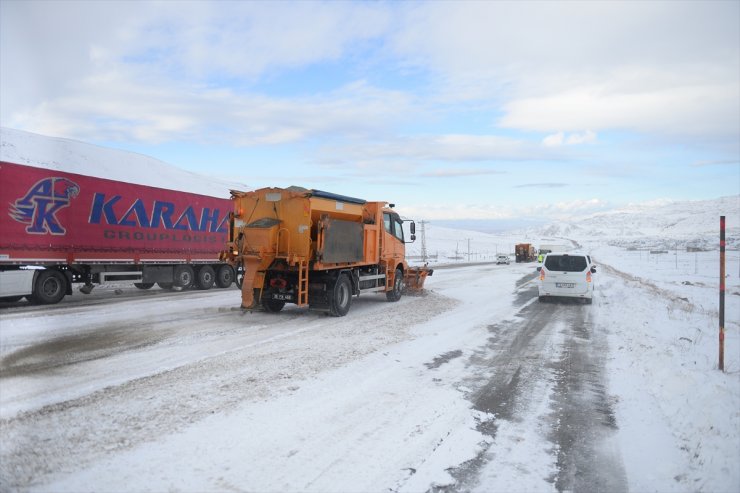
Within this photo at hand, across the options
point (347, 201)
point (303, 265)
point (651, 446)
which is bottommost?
point (651, 446)

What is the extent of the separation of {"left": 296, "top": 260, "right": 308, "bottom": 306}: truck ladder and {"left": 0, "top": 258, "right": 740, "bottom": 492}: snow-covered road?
125 cm

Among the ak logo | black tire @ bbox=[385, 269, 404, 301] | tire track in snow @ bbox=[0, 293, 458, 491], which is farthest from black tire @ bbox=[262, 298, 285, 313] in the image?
the ak logo

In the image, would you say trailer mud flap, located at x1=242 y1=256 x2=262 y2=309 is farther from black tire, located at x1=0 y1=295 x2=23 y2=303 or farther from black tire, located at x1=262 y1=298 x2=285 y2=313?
black tire, located at x1=0 y1=295 x2=23 y2=303

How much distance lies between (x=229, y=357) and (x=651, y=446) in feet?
18.6

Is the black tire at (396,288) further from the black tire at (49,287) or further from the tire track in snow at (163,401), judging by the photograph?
the black tire at (49,287)

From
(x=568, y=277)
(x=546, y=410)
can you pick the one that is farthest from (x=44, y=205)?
(x=568, y=277)

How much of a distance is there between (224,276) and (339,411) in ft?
52.9

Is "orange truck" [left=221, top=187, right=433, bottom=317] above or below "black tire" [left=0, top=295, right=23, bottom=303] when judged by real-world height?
above

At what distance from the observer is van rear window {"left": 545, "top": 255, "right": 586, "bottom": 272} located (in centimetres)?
1580

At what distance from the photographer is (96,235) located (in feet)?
50.2

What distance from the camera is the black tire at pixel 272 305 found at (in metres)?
12.4

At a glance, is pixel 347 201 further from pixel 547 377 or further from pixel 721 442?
pixel 721 442

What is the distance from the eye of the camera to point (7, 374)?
6.52m

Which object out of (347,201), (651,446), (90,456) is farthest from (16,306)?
(651,446)
